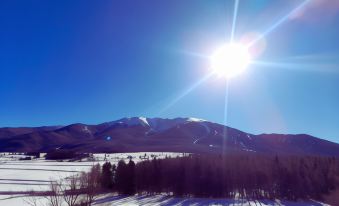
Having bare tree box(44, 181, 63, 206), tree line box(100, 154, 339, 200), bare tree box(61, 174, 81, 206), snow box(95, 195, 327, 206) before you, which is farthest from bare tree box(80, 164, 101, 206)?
tree line box(100, 154, 339, 200)

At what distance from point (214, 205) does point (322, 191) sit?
87.5ft

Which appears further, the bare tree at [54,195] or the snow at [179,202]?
the snow at [179,202]

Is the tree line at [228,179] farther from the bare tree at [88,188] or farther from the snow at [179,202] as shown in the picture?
the bare tree at [88,188]

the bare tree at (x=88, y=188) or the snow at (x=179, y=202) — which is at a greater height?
the bare tree at (x=88, y=188)

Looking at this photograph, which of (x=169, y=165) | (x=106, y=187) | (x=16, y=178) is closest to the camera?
(x=106, y=187)

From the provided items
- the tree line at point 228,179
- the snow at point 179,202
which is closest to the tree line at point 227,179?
the tree line at point 228,179

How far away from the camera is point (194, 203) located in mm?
64875

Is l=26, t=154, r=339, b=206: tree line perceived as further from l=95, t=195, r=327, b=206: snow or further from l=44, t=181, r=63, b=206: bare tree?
l=44, t=181, r=63, b=206: bare tree

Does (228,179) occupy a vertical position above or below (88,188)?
below

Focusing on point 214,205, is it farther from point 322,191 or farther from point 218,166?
point 322,191

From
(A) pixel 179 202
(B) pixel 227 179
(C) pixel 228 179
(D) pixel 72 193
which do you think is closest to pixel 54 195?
(D) pixel 72 193

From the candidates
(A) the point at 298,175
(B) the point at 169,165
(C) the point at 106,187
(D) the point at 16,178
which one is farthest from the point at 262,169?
(D) the point at 16,178

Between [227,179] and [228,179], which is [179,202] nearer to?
[227,179]

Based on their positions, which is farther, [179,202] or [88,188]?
[179,202]
